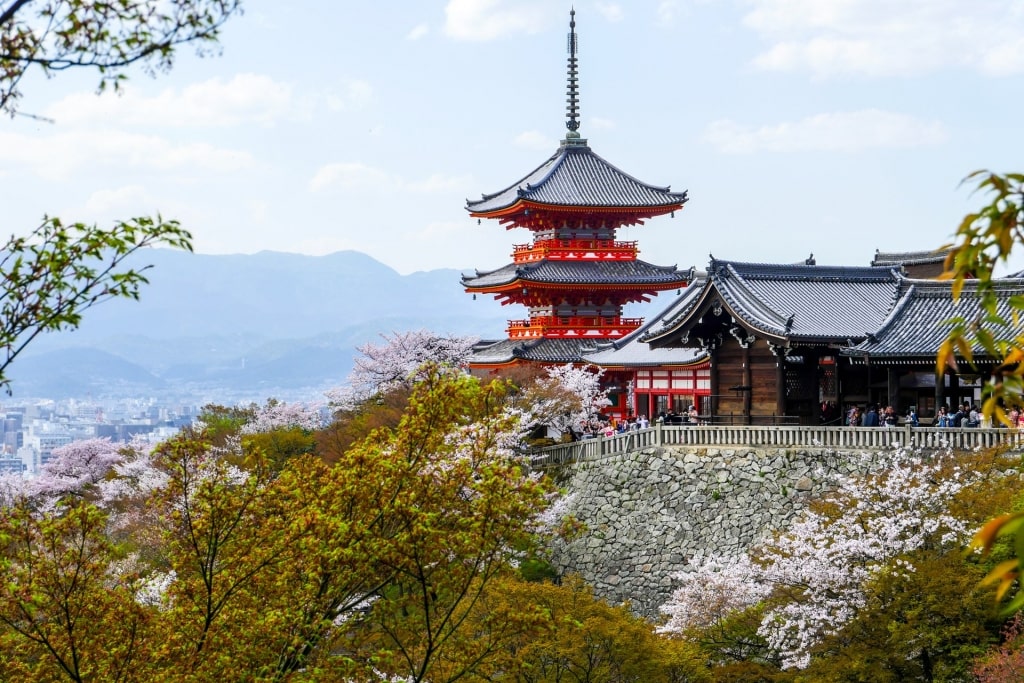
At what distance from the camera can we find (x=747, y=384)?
33.4m

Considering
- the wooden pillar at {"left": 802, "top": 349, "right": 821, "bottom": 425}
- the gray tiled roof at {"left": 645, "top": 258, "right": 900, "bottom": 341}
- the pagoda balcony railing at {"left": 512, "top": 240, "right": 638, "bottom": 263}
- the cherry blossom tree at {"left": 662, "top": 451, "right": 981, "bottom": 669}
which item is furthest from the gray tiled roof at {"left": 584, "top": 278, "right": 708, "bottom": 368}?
the cherry blossom tree at {"left": 662, "top": 451, "right": 981, "bottom": 669}

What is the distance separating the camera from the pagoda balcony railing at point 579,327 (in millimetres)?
46469

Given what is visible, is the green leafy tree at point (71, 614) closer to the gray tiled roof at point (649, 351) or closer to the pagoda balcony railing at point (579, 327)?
the gray tiled roof at point (649, 351)

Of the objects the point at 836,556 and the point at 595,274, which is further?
the point at 595,274

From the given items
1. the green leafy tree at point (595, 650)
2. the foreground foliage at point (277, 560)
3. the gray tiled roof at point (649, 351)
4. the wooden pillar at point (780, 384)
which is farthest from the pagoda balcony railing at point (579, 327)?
the foreground foliage at point (277, 560)

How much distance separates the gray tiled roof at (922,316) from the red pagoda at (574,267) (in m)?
14.3

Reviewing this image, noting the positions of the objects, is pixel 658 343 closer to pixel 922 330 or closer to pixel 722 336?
pixel 722 336

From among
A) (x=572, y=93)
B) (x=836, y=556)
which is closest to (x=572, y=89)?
(x=572, y=93)

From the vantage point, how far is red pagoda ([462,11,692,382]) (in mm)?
45594

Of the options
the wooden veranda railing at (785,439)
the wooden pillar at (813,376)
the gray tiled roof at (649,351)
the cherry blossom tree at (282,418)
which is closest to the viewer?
the wooden veranda railing at (785,439)

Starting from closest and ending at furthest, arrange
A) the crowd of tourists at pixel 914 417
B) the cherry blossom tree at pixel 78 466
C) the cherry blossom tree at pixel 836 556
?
the cherry blossom tree at pixel 836 556
the crowd of tourists at pixel 914 417
the cherry blossom tree at pixel 78 466

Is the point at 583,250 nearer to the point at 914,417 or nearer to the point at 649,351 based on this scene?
the point at 649,351

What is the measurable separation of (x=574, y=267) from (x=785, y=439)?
55.9ft

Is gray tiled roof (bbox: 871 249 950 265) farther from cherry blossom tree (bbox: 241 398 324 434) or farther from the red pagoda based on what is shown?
cherry blossom tree (bbox: 241 398 324 434)
